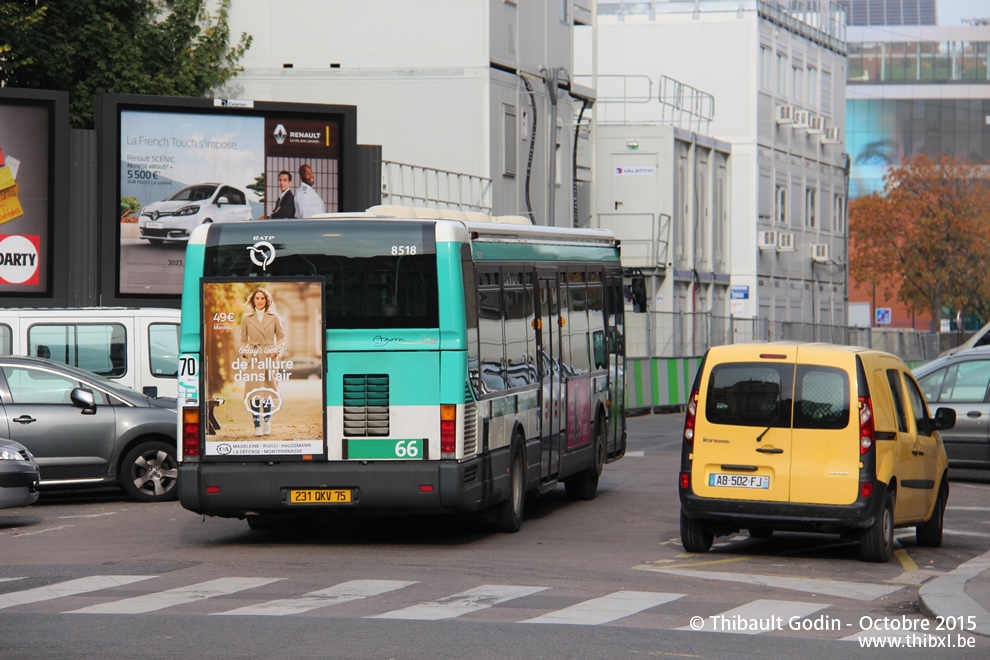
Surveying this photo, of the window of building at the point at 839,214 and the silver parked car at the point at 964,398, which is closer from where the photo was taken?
the silver parked car at the point at 964,398

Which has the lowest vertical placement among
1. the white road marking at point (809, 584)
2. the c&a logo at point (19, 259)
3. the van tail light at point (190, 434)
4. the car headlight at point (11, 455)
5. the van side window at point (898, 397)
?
the white road marking at point (809, 584)

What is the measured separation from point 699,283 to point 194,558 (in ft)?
122

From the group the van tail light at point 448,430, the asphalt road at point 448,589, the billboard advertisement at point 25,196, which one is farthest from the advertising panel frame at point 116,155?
the van tail light at point 448,430

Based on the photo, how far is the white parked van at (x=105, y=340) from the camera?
19.0m

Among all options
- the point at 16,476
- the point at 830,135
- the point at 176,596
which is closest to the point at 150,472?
the point at 16,476

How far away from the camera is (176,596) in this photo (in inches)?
416

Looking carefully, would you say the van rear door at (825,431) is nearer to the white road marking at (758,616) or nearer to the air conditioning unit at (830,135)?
the white road marking at (758,616)

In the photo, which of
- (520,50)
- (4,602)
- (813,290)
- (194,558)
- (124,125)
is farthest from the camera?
(813,290)

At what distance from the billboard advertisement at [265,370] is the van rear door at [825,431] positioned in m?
3.92

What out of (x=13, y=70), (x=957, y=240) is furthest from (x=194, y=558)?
(x=957, y=240)

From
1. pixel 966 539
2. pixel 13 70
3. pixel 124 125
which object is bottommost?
pixel 966 539

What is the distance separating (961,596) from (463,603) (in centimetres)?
330

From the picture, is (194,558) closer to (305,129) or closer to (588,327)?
(588,327)

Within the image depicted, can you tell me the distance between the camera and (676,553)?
13.3m
